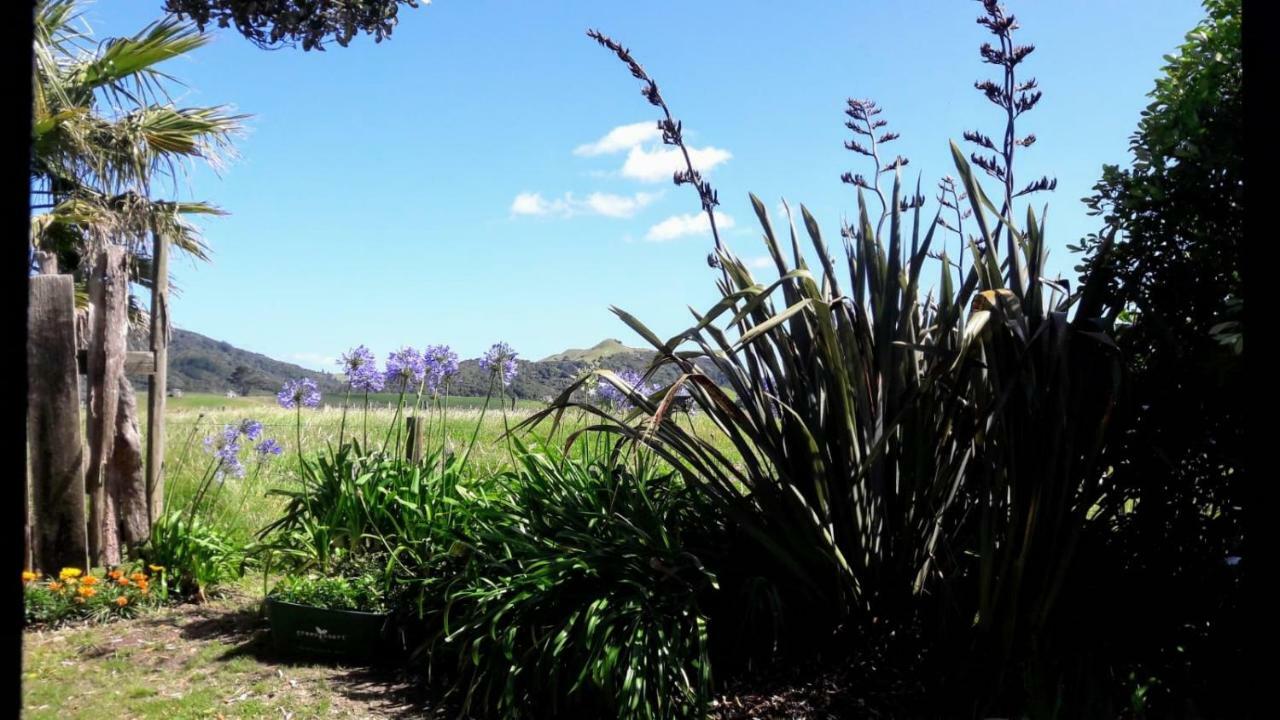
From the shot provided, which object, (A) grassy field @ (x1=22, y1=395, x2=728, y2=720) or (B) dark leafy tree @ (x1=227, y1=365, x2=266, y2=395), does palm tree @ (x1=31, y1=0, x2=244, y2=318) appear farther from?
(B) dark leafy tree @ (x1=227, y1=365, x2=266, y2=395)

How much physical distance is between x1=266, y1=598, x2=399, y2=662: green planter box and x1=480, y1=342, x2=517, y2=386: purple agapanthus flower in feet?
4.96

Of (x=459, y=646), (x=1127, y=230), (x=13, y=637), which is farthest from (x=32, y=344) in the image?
(x=1127, y=230)

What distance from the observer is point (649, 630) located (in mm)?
3100

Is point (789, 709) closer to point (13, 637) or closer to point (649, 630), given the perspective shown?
point (649, 630)

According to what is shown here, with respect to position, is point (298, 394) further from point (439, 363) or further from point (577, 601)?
point (577, 601)

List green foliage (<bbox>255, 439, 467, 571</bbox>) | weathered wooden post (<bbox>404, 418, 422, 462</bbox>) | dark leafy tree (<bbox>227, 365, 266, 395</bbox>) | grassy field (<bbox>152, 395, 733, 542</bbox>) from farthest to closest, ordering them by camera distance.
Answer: dark leafy tree (<bbox>227, 365, 266, 395</bbox>) < grassy field (<bbox>152, 395, 733, 542</bbox>) < weathered wooden post (<bbox>404, 418, 422, 462</bbox>) < green foliage (<bbox>255, 439, 467, 571</bbox>)

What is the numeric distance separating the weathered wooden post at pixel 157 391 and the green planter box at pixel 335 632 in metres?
1.98

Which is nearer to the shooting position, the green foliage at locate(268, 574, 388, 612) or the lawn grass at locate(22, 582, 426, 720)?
the lawn grass at locate(22, 582, 426, 720)

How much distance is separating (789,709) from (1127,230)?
1.96 m

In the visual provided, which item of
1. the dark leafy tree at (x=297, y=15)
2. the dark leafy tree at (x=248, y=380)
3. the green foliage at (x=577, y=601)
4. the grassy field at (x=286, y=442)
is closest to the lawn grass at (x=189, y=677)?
the green foliage at (x=577, y=601)

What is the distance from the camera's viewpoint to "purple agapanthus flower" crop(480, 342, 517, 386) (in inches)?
203

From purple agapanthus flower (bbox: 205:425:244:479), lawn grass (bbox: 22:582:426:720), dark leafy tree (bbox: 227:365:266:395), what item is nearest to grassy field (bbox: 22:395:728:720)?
lawn grass (bbox: 22:582:426:720)

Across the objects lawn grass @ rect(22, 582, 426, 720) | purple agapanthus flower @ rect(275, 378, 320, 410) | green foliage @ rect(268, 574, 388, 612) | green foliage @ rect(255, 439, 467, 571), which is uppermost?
purple agapanthus flower @ rect(275, 378, 320, 410)

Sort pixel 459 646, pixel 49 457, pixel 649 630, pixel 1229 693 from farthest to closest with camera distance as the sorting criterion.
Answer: pixel 49 457
pixel 459 646
pixel 649 630
pixel 1229 693
